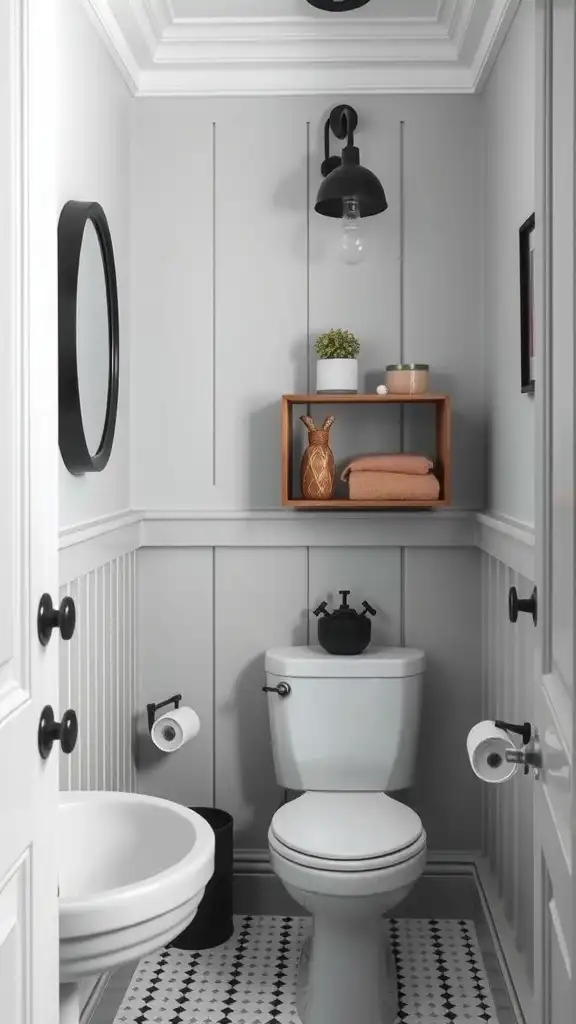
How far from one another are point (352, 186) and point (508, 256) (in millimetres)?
434

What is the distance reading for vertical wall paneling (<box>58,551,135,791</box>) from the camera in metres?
2.05

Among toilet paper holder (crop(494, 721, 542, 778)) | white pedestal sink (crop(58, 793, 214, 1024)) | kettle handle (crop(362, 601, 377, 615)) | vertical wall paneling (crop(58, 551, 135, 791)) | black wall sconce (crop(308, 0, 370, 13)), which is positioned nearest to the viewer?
toilet paper holder (crop(494, 721, 542, 778))

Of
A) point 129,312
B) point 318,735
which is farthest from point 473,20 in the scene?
point 318,735

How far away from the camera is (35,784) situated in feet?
3.78

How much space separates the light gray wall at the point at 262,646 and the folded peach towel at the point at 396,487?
24cm

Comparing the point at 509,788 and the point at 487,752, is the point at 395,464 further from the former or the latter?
the point at 487,752

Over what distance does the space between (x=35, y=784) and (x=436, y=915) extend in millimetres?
1920

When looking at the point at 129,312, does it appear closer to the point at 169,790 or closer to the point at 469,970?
the point at 169,790

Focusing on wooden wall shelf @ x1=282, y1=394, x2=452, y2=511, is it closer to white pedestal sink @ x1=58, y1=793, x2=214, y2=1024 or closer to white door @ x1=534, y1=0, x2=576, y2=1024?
white pedestal sink @ x1=58, y1=793, x2=214, y2=1024

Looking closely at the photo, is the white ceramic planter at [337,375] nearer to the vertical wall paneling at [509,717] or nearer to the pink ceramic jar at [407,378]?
the pink ceramic jar at [407,378]

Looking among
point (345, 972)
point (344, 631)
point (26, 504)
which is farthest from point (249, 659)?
point (26, 504)

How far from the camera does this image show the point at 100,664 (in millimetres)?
2305

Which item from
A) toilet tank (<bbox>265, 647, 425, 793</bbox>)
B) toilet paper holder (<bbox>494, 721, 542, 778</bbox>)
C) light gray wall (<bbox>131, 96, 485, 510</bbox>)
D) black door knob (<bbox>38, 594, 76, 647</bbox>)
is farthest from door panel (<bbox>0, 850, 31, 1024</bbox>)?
light gray wall (<bbox>131, 96, 485, 510</bbox>)

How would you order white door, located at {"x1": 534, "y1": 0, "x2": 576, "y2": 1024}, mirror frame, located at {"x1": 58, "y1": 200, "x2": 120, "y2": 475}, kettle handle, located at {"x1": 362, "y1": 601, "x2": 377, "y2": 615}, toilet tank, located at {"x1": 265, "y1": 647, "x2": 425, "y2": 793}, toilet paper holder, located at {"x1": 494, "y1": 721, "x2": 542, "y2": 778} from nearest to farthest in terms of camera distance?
1. white door, located at {"x1": 534, "y1": 0, "x2": 576, "y2": 1024}
2. toilet paper holder, located at {"x1": 494, "y1": 721, "x2": 542, "y2": 778}
3. mirror frame, located at {"x1": 58, "y1": 200, "x2": 120, "y2": 475}
4. toilet tank, located at {"x1": 265, "y1": 647, "x2": 425, "y2": 793}
5. kettle handle, located at {"x1": 362, "y1": 601, "x2": 377, "y2": 615}
